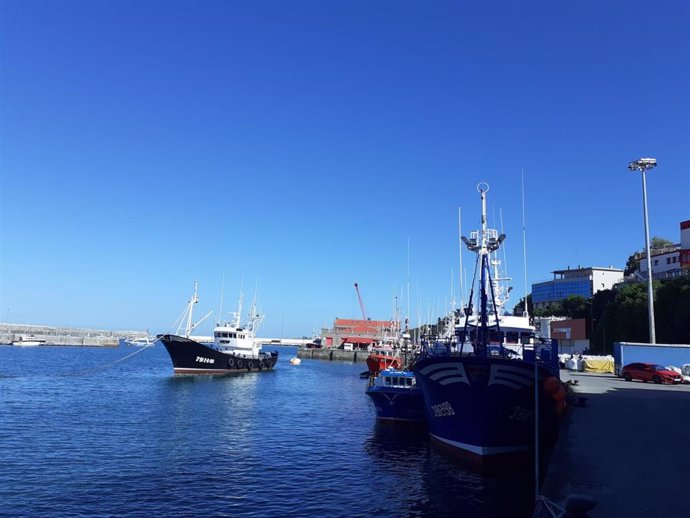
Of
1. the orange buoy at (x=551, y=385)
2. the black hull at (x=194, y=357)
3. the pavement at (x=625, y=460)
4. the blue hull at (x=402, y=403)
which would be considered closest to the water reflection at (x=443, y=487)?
the pavement at (x=625, y=460)

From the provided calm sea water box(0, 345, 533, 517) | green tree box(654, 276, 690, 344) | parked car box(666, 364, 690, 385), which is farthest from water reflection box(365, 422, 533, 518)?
green tree box(654, 276, 690, 344)

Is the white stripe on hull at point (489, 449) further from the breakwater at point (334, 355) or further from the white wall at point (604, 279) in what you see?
the white wall at point (604, 279)

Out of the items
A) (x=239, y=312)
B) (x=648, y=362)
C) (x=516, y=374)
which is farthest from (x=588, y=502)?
(x=239, y=312)

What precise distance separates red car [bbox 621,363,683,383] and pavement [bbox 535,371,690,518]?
13.5 meters

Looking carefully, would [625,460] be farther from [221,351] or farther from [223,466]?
[221,351]

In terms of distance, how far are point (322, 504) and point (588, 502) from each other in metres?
8.29

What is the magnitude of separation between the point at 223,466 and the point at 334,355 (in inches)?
4570

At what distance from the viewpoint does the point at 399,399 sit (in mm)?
27688

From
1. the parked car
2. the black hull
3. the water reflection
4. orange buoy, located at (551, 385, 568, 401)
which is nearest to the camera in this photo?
the water reflection

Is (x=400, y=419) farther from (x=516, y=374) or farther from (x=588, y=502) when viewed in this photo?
(x=588, y=502)

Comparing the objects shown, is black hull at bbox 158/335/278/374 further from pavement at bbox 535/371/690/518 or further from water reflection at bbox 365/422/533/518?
pavement at bbox 535/371/690/518

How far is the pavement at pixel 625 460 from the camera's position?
9562 millimetres

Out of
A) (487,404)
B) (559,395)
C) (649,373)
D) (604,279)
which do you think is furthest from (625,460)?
(604,279)

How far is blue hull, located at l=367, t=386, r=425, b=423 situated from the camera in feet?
90.8
